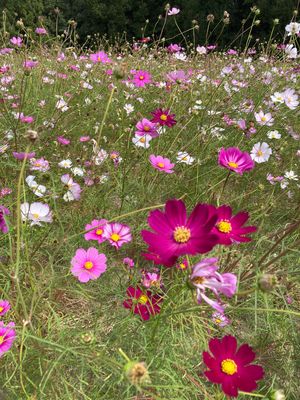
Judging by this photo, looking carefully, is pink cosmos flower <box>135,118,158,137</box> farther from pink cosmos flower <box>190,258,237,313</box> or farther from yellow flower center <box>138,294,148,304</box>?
pink cosmos flower <box>190,258,237,313</box>

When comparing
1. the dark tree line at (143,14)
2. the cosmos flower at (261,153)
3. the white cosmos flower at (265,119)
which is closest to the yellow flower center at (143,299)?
Result: the cosmos flower at (261,153)

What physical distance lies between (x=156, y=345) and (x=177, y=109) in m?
1.45

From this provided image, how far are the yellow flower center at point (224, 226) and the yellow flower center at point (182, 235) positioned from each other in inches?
3.6

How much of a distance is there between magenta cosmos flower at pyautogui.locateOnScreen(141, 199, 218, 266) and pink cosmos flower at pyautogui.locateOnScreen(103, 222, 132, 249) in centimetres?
35

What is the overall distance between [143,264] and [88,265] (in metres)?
0.40

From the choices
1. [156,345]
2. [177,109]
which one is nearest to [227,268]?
[156,345]

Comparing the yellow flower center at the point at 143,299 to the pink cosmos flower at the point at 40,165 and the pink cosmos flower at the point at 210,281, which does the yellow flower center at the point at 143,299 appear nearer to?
the pink cosmos flower at the point at 210,281

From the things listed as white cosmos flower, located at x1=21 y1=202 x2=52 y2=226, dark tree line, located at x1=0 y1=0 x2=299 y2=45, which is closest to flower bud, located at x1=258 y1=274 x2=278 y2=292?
white cosmos flower, located at x1=21 y1=202 x2=52 y2=226

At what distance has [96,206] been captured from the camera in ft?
4.44

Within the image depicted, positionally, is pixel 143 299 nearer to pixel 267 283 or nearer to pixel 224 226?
pixel 224 226

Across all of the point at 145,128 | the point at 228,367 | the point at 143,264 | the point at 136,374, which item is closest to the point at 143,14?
the point at 145,128

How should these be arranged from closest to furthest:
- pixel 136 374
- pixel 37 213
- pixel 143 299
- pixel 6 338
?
pixel 136 374 → pixel 6 338 → pixel 143 299 → pixel 37 213

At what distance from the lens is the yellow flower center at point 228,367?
697 millimetres

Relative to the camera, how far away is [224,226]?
2.45 feet
